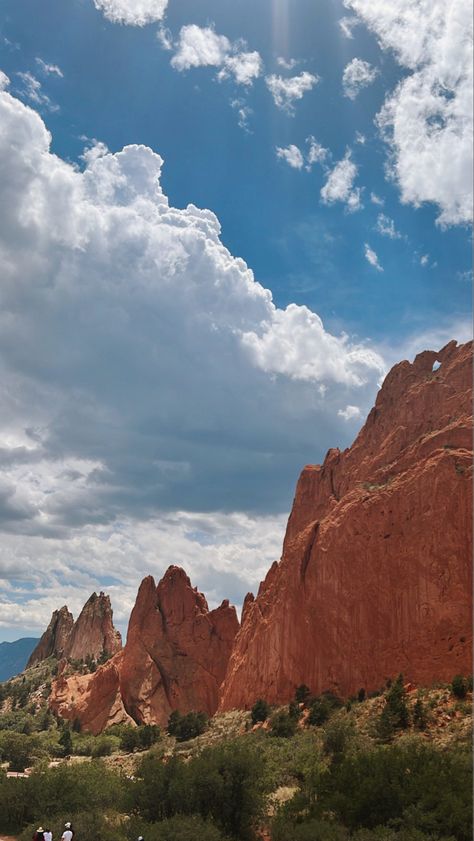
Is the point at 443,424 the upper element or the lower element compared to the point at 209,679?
upper

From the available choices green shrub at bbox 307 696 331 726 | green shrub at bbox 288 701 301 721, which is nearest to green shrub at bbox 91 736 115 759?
green shrub at bbox 288 701 301 721

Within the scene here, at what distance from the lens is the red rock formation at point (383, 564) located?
47.6 m

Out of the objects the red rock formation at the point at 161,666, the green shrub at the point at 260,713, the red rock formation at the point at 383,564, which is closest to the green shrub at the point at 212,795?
the red rock formation at the point at 383,564

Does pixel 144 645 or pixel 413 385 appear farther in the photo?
pixel 144 645

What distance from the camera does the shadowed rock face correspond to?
122812mm

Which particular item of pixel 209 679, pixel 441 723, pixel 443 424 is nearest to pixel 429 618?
pixel 441 723

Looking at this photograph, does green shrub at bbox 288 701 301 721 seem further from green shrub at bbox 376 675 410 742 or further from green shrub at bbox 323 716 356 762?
green shrub at bbox 323 716 356 762

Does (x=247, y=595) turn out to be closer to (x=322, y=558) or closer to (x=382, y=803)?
(x=322, y=558)

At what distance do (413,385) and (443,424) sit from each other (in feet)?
26.6

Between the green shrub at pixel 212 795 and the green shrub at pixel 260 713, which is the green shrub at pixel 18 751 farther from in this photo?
the green shrub at pixel 212 795

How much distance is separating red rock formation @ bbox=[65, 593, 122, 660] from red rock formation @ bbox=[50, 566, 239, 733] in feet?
120

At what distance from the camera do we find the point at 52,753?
2403 inches

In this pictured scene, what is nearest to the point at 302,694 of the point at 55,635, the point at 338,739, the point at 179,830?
the point at 338,739

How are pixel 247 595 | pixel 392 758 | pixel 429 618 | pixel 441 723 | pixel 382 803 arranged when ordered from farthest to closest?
1. pixel 247 595
2. pixel 429 618
3. pixel 441 723
4. pixel 392 758
5. pixel 382 803
